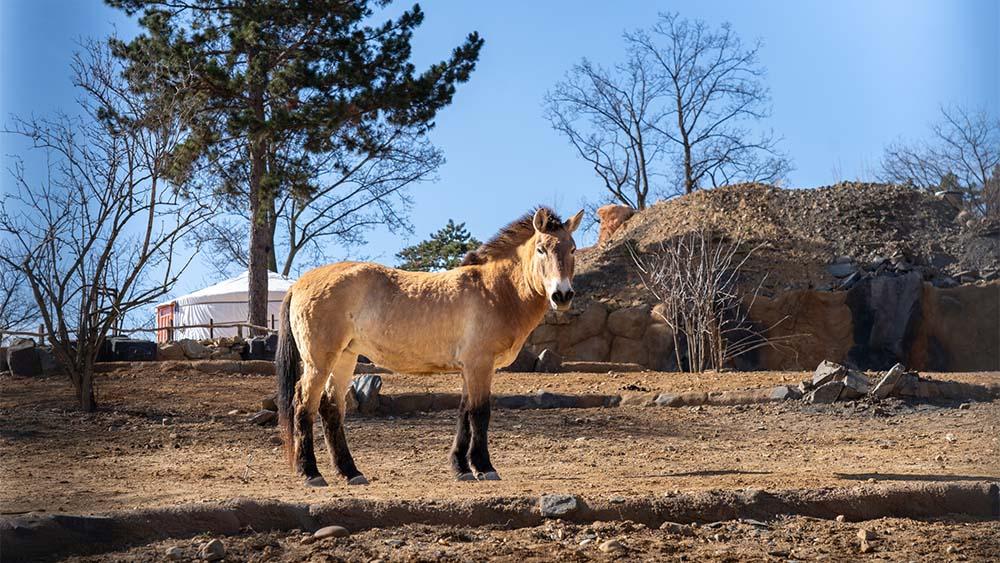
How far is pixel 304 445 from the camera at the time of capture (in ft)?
24.9

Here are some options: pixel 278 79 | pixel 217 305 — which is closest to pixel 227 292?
pixel 217 305

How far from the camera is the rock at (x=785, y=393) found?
1207 centimetres

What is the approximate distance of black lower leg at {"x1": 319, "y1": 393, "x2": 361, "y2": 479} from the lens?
769cm

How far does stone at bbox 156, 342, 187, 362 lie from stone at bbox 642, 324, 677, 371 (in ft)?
33.3

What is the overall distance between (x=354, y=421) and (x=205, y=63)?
12869mm

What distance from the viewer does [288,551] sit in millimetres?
5105

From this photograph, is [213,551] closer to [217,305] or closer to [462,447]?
[462,447]

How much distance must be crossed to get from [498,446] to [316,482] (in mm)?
2806

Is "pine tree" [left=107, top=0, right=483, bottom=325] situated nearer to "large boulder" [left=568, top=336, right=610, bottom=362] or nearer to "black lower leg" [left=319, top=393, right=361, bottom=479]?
"large boulder" [left=568, top=336, right=610, bottom=362]

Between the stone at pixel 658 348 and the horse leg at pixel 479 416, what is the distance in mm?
15319

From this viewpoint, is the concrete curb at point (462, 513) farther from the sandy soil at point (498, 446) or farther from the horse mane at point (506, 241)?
the horse mane at point (506, 241)

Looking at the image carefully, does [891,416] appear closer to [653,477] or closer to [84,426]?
[653,477]

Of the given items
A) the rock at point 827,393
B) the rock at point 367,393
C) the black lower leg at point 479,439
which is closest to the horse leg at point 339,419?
the black lower leg at point 479,439

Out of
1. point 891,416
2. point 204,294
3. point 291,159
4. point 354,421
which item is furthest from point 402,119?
point 891,416
